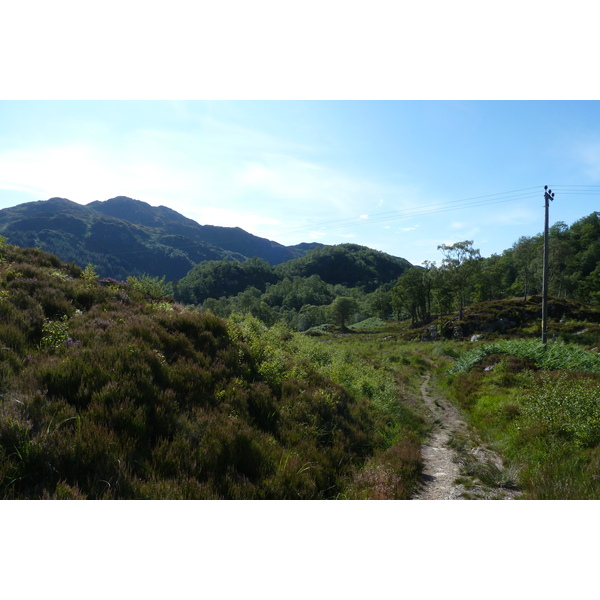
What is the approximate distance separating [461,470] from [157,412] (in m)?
6.65

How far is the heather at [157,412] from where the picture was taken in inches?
153

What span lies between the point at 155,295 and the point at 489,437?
12527 millimetres

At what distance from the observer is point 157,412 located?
17.1 feet

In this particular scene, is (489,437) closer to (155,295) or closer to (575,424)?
(575,424)

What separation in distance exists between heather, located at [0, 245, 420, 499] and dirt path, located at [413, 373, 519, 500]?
0.50m

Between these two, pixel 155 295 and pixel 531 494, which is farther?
pixel 155 295

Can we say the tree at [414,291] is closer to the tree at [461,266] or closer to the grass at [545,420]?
the tree at [461,266]

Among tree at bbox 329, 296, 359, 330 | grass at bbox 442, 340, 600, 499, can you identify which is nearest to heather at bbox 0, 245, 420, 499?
grass at bbox 442, 340, 600, 499

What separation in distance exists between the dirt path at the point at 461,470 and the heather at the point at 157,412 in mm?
503

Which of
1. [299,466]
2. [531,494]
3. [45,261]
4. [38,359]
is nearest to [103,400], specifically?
[38,359]

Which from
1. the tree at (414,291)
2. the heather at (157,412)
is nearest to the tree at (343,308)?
the tree at (414,291)

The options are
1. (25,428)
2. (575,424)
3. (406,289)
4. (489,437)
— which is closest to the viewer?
(25,428)

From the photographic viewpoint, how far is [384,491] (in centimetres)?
536

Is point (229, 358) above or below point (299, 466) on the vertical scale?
above
